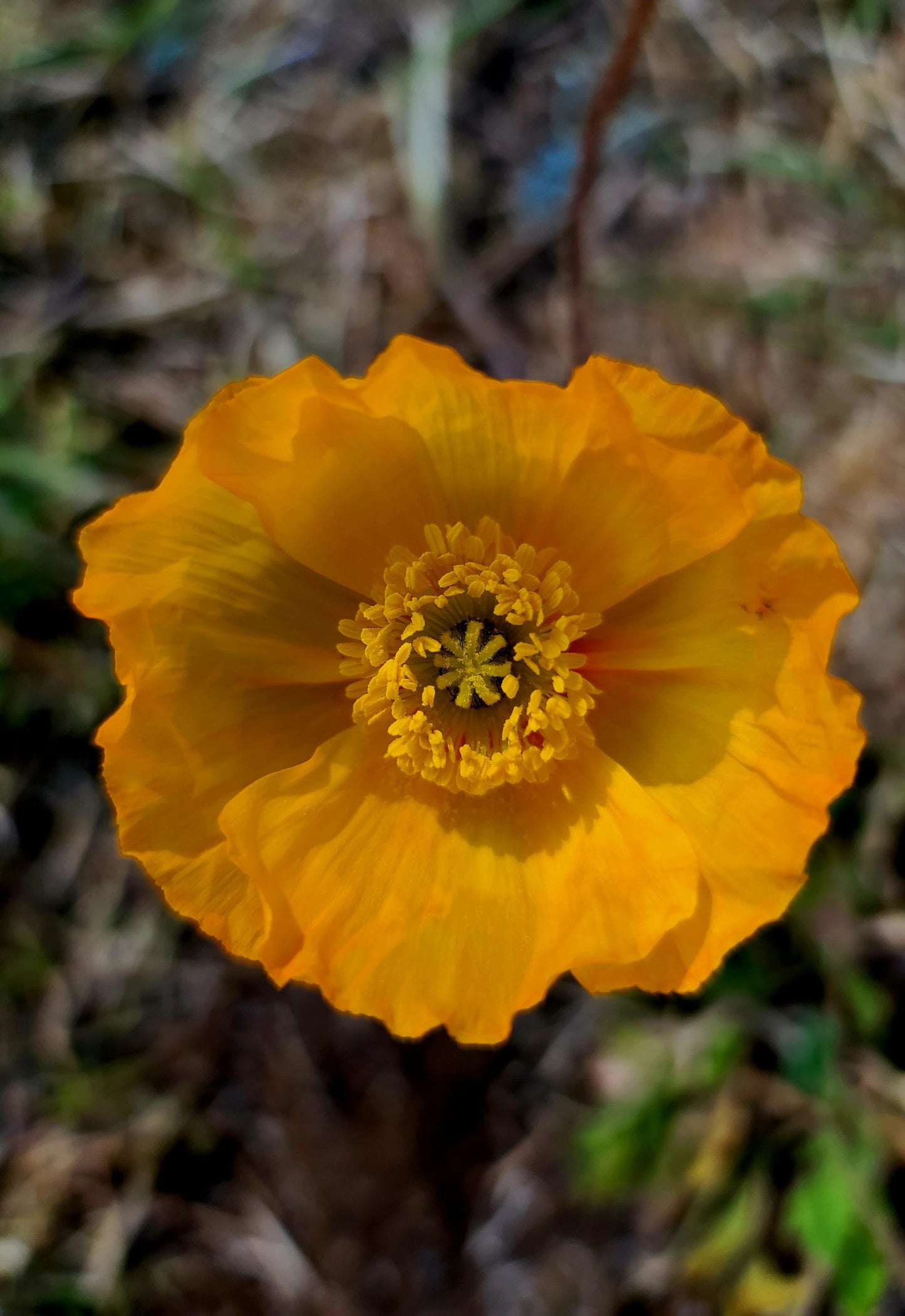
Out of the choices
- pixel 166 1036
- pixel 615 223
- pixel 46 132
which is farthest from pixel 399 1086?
pixel 46 132

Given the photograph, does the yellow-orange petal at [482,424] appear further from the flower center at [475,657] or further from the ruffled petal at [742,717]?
the ruffled petal at [742,717]

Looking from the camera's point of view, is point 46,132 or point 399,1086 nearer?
point 399,1086

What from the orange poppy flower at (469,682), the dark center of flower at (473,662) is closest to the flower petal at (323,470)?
the orange poppy flower at (469,682)

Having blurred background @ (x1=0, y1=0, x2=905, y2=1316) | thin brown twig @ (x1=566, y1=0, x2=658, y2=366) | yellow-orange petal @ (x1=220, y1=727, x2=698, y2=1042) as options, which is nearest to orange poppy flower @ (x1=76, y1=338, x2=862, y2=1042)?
yellow-orange petal @ (x1=220, y1=727, x2=698, y2=1042)

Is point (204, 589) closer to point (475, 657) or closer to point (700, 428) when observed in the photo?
point (475, 657)

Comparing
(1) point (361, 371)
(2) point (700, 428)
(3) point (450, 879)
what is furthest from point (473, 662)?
(1) point (361, 371)

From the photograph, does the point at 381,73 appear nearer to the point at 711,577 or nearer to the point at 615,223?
the point at 615,223

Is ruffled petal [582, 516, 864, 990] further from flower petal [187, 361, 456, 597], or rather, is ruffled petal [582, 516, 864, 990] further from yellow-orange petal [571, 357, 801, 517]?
flower petal [187, 361, 456, 597]
